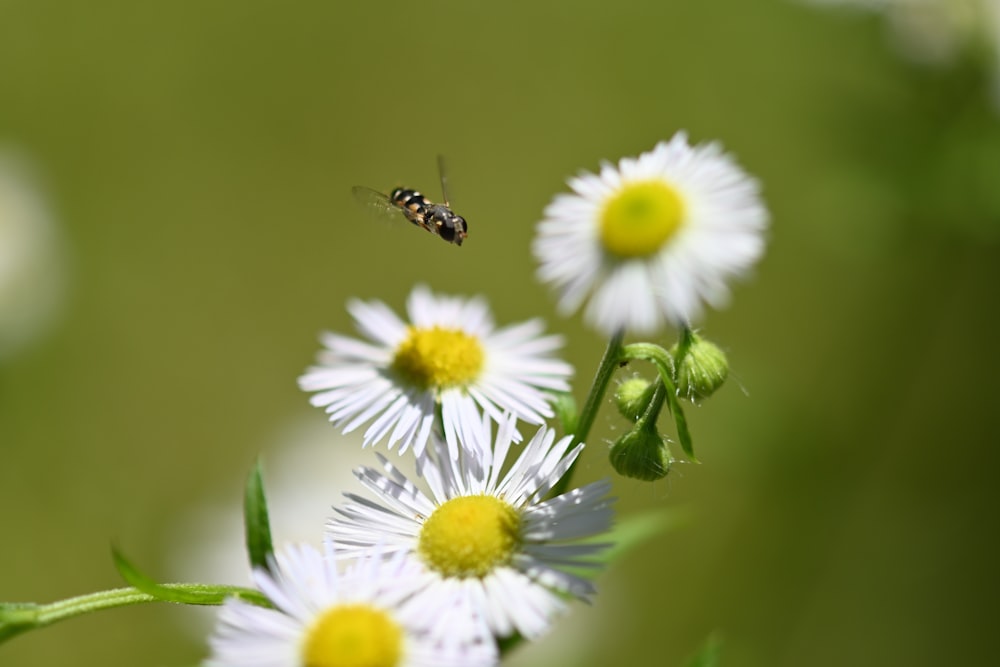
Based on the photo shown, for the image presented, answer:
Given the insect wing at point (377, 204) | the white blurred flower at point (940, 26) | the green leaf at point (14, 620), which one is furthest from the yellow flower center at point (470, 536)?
the white blurred flower at point (940, 26)

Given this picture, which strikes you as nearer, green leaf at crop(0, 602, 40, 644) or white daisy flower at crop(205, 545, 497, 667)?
white daisy flower at crop(205, 545, 497, 667)

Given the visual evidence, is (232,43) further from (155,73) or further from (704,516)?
(704,516)

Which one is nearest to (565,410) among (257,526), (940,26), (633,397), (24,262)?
(633,397)

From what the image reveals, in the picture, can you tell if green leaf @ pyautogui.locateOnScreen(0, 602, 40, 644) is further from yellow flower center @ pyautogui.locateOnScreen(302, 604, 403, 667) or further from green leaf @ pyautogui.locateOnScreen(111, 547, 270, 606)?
yellow flower center @ pyautogui.locateOnScreen(302, 604, 403, 667)

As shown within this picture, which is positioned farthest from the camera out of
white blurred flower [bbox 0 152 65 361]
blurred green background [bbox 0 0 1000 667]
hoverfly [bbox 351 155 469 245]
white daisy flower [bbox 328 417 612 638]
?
white blurred flower [bbox 0 152 65 361]

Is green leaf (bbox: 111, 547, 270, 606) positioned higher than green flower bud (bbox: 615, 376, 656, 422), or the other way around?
green flower bud (bbox: 615, 376, 656, 422)

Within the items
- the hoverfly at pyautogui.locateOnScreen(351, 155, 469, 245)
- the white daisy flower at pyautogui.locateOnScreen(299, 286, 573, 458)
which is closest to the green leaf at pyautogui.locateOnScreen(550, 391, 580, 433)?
the white daisy flower at pyautogui.locateOnScreen(299, 286, 573, 458)

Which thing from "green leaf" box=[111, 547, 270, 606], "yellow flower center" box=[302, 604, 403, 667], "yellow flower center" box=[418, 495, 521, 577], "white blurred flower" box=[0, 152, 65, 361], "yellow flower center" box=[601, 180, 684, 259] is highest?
"white blurred flower" box=[0, 152, 65, 361]
